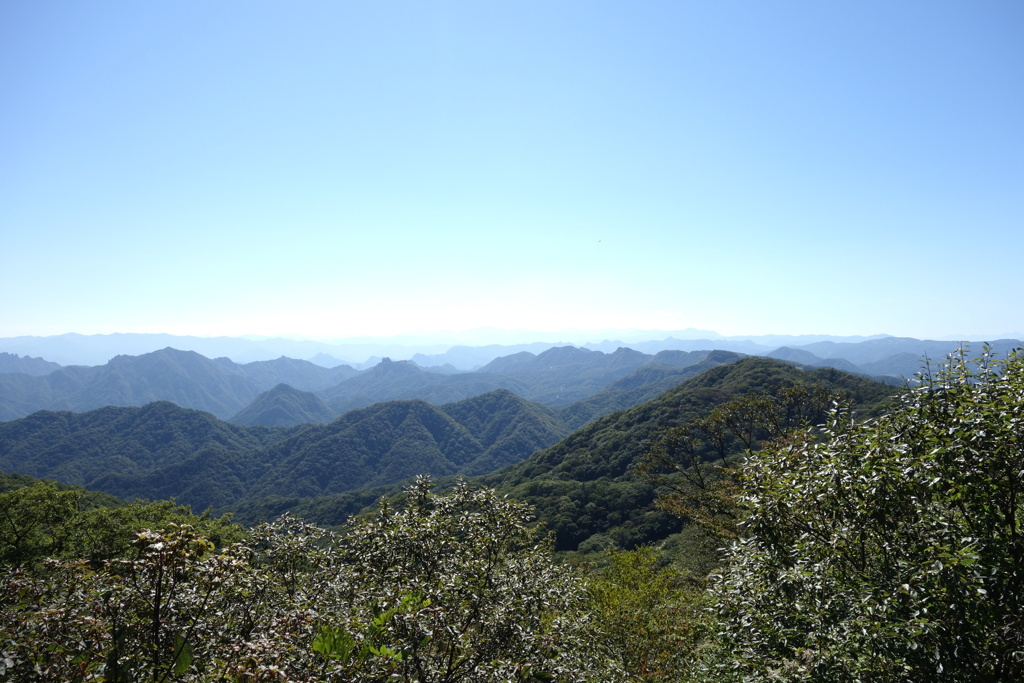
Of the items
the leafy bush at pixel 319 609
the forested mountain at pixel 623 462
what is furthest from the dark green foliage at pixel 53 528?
the forested mountain at pixel 623 462

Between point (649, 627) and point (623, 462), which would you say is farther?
point (623, 462)

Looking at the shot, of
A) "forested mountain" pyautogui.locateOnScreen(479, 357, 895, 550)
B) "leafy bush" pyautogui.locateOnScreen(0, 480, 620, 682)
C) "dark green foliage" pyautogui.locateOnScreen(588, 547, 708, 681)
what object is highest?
"leafy bush" pyautogui.locateOnScreen(0, 480, 620, 682)

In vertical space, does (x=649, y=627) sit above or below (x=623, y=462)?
above

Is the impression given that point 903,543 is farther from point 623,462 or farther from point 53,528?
point 623,462

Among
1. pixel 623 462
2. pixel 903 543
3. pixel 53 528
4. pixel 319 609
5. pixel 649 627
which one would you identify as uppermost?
pixel 903 543

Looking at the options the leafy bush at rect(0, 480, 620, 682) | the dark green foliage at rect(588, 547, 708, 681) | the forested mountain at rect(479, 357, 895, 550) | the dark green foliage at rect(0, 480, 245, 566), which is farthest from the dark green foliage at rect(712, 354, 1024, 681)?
the forested mountain at rect(479, 357, 895, 550)

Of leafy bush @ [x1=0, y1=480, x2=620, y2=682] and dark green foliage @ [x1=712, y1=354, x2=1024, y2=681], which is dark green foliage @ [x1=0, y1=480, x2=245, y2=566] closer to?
leafy bush @ [x1=0, y1=480, x2=620, y2=682]

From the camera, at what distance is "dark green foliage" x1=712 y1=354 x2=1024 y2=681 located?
215 inches

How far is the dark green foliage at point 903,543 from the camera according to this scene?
5.45 meters

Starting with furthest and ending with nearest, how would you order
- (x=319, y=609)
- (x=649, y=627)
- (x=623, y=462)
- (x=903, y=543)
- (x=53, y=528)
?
(x=623, y=462) → (x=53, y=528) → (x=649, y=627) → (x=319, y=609) → (x=903, y=543)

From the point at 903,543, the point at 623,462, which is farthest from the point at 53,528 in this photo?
the point at 623,462

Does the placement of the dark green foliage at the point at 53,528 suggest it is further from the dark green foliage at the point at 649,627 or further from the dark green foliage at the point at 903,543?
the dark green foliage at the point at 903,543

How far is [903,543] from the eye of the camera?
6684 mm

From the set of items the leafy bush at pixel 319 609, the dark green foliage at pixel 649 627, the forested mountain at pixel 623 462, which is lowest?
the forested mountain at pixel 623 462
